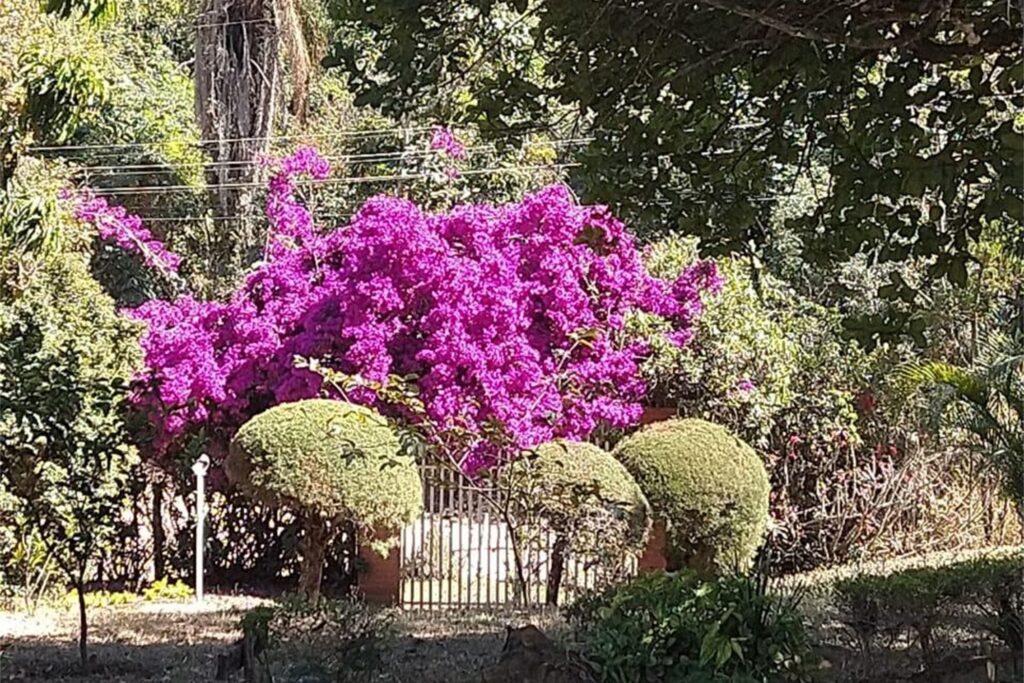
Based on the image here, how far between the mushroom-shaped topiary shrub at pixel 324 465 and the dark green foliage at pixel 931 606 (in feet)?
9.61

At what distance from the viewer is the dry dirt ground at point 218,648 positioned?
4.91 m

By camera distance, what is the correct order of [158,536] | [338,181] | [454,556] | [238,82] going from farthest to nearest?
[338,181]
[238,82]
[158,536]
[454,556]

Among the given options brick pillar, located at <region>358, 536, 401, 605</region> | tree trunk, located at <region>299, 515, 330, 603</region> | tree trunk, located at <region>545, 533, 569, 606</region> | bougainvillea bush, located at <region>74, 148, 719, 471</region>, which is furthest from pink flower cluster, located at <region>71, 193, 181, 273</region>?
tree trunk, located at <region>545, 533, 569, 606</region>

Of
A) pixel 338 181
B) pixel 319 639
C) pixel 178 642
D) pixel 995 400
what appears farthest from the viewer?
pixel 338 181

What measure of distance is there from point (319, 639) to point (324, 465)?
8.07 ft

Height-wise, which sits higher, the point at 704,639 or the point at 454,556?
the point at 704,639

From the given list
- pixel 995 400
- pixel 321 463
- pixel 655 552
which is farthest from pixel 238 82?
pixel 995 400

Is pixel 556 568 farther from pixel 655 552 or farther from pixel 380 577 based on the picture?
pixel 380 577

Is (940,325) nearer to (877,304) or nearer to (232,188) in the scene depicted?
(877,304)

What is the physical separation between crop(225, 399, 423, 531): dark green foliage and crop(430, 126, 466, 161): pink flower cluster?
5.38 metres

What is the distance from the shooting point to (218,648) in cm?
641

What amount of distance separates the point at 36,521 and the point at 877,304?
328 inches

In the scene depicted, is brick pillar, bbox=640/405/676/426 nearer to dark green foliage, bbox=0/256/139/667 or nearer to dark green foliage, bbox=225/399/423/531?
dark green foliage, bbox=225/399/423/531

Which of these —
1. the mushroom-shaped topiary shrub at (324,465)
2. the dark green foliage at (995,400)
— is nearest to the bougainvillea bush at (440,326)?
the mushroom-shaped topiary shrub at (324,465)
